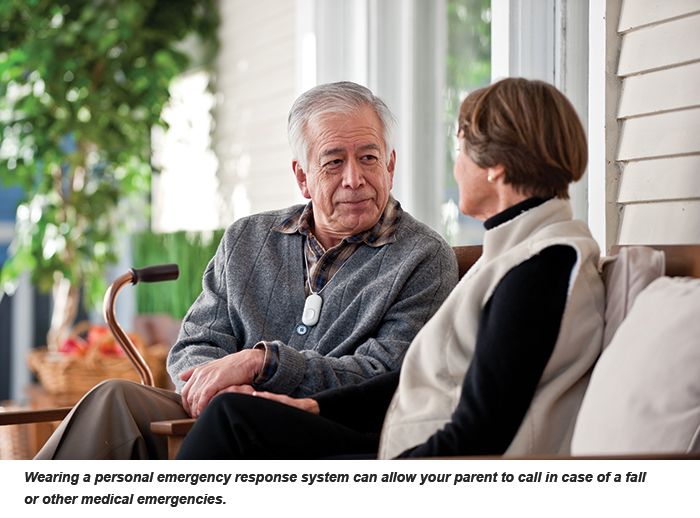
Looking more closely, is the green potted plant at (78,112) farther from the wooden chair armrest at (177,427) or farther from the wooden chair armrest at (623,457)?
the wooden chair armrest at (623,457)

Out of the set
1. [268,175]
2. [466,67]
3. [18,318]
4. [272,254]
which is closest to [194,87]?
[268,175]

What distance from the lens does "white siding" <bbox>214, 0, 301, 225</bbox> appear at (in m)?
4.84

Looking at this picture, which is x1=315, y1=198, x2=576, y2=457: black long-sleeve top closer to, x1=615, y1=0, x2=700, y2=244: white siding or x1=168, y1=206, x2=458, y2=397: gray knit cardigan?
x1=168, y1=206, x2=458, y2=397: gray knit cardigan

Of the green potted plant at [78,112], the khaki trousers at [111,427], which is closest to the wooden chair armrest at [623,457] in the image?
the khaki trousers at [111,427]

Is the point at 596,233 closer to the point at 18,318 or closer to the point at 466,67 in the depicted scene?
the point at 466,67

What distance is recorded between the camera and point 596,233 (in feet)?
8.60

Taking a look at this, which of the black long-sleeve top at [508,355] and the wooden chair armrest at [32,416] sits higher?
the black long-sleeve top at [508,355]

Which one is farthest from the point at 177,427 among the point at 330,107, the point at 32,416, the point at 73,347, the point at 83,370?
the point at 73,347

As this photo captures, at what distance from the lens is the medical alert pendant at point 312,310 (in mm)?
2414

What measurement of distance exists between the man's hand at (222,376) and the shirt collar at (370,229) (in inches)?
15.9

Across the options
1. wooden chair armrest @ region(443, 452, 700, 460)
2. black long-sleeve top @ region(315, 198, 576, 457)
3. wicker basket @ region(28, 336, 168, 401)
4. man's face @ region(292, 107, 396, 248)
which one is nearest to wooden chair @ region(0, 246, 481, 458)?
man's face @ region(292, 107, 396, 248)

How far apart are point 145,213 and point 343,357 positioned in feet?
13.5

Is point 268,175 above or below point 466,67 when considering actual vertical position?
below

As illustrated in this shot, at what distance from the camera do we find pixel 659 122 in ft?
8.09
